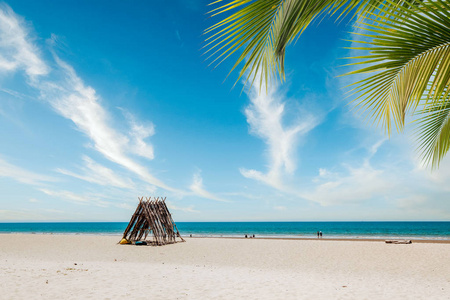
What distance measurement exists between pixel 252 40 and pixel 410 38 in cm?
94

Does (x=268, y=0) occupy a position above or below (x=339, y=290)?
above

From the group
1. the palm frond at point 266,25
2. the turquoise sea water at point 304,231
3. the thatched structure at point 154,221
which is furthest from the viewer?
the turquoise sea water at point 304,231

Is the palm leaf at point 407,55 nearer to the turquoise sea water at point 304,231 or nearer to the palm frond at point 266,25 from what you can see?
the palm frond at point 266,25

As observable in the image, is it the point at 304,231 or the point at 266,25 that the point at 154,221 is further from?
the point at 304,231

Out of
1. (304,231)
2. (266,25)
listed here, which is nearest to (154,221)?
(266,25)

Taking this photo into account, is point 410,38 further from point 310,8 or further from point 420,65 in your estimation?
point 310,8

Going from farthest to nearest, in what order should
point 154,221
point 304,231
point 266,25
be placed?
point 304,231 → point 154,221 → point 266,25

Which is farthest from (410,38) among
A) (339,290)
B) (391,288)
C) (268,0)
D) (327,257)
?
(327,257)

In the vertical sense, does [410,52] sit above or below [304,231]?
above

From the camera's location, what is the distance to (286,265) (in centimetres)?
1066

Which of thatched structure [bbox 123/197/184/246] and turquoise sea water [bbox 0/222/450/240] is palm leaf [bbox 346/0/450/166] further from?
turquoise sea water [bbox 0/222/450/240]

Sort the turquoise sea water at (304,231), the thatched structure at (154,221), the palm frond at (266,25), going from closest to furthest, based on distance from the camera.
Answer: the palm frond at (266,25) → the thatched structure at (154,221) → the turquoise sea water at (304,231)

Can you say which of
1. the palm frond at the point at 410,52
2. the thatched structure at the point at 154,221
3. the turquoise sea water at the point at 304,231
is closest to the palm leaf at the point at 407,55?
the palm frond at the point at 410,52

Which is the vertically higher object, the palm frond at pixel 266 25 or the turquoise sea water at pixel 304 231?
the palm frond at pixel 266 25
